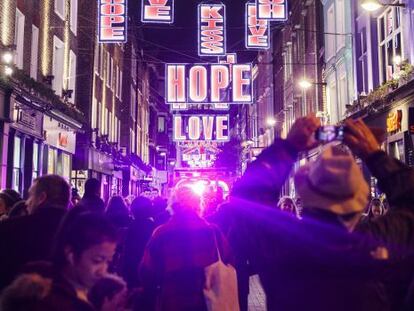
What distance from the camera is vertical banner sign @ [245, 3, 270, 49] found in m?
22.2

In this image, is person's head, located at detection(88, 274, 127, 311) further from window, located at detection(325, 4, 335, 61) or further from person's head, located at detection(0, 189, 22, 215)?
window, located at detection(325, 4, 335, 61)

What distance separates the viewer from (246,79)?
2505 centimetres

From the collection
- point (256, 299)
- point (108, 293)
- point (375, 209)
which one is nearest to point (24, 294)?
point (108, 293)

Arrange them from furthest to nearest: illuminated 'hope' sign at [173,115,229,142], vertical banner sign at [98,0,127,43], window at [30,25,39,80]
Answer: illuminated 'hope' sign at [173,115,229,142] → vertical banner sign at [98,0,127,43] → window at [30,25,39,80]

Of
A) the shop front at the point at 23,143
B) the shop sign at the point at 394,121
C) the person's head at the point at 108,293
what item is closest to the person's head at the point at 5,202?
the person's head at the point at 108,293

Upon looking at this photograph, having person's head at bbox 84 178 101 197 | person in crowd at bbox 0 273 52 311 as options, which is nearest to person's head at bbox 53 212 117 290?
person in crowd at bbox 0 273 52 311

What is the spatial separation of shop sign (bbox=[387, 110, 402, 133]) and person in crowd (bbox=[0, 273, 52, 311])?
590 inches

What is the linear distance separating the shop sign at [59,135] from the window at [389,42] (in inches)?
458

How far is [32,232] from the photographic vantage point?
4168 millimetres

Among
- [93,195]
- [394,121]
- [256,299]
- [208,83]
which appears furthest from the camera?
[208,83]

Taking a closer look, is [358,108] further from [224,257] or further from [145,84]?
[145,84]

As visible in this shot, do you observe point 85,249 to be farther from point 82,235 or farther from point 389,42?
point 389,42

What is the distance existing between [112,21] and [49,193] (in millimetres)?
17016

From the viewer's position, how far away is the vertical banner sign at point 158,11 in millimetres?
20100
